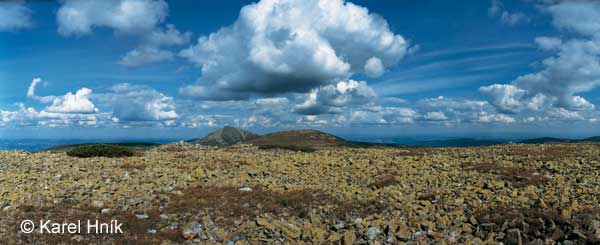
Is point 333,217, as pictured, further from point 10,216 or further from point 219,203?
point 10,216

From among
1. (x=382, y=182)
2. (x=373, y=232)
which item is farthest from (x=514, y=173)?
(x=373, y=232)

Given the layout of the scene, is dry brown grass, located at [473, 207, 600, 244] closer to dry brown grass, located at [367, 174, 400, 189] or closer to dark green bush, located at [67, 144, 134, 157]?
dry brown grass, located at [367, 174, 400, 189]

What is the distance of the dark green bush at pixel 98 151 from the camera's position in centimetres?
3259

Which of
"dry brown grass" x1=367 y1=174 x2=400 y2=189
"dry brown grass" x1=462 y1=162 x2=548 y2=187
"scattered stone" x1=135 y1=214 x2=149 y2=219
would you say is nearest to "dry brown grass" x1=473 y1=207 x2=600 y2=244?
"dry brown grass" x1=462 y1=162 x2=548 y2=187

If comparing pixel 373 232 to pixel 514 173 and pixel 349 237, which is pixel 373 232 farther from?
pixel 514 173

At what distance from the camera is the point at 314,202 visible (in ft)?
58.7

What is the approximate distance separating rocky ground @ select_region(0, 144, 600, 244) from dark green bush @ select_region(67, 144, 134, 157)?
6464 mm

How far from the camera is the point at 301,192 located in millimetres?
19469

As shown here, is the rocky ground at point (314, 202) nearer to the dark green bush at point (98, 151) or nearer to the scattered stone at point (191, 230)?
the scattered stone at point (191, 230)

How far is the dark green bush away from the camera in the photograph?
107 feet

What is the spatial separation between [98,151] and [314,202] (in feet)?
82.1

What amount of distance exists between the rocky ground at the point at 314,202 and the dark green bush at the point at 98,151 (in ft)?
21.2

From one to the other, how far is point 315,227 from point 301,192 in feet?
14.6

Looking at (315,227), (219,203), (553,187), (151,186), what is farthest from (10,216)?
(553,187)
